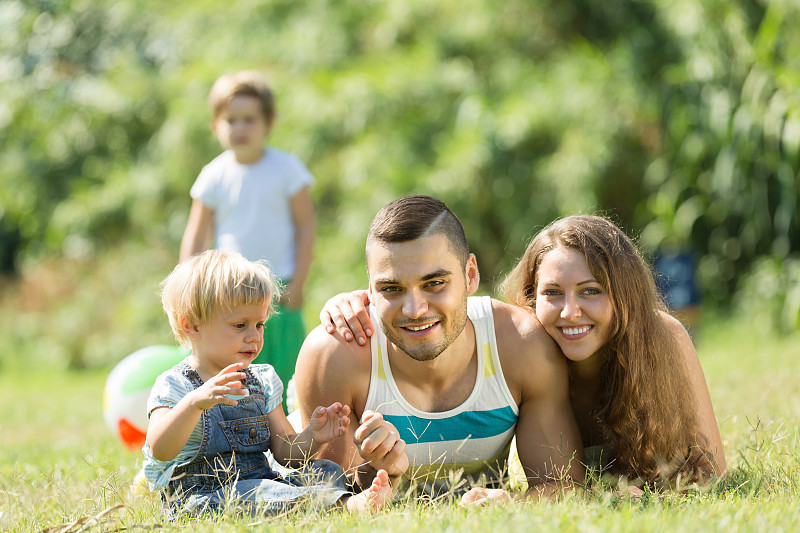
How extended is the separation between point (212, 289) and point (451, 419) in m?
0.98

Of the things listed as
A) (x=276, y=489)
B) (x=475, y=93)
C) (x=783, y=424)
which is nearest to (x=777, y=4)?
(x=475, y=93)

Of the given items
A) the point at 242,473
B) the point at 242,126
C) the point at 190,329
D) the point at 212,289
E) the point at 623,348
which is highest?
the point at 242,126

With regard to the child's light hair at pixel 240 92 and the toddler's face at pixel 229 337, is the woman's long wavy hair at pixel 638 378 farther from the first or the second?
the child's light hair at pixel 240 92

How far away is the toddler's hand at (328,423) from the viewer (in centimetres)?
293

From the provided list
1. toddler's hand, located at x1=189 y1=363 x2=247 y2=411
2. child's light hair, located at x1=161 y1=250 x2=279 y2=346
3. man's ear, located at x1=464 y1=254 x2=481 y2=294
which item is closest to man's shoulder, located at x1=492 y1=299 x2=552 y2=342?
man's ear, located at x1=464 y1=254 x2=481 y2=294

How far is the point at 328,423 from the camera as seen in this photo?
295cm

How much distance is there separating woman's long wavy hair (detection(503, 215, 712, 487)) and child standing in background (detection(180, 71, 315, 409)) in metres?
2.05

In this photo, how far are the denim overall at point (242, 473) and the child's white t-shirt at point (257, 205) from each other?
1.80m

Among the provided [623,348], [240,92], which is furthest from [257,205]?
[623,348]

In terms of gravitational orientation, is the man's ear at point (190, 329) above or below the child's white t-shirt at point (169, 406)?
above

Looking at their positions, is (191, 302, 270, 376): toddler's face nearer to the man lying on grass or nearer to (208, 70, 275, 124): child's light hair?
the man lying on grass

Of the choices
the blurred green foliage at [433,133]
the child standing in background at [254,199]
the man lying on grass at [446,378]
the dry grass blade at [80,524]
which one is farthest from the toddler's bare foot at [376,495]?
the blurred green foliage at [433,133]

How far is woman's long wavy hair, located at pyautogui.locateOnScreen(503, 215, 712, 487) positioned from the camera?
312 centimetres

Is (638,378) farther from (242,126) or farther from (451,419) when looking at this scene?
(242,126)
